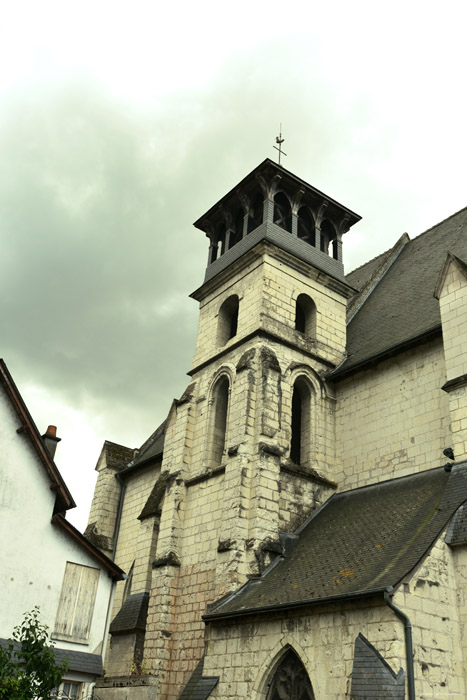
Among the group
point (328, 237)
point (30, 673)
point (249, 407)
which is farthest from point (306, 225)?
point (30, 673)

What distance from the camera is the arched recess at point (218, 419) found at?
16786 millimetres

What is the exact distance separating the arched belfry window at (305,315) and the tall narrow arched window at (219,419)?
2892 mm

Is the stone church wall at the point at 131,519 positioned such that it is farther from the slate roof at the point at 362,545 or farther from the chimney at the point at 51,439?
the slate roof at the point at 362,545

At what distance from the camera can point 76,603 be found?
11.9m

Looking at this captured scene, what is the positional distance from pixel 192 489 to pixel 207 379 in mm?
3216

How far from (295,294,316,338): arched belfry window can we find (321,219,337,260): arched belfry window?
2326 mm

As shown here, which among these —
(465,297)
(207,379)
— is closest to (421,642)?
(465,297)

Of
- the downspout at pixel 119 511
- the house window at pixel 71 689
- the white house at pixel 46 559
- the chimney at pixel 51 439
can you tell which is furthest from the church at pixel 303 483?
the chimney at pixel 51 439

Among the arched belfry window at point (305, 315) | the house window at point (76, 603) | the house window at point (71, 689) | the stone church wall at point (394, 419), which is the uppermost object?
the arched belfry window at point (305, 315)

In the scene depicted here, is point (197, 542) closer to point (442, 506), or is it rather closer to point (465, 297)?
point (442, 506)

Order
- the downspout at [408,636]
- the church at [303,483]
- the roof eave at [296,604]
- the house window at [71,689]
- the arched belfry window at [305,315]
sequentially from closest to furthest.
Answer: the downspout at [408,636] → the roof eave at [296,604] → the church at [303,483] → the house window at [71,689] → the arched belfry window at [305,315]

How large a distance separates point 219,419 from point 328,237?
7299 millimetres

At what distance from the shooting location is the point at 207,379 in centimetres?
1791

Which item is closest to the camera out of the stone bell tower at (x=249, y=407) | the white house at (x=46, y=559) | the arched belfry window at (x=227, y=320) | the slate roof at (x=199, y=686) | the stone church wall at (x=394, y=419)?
the white house at (x=46, y=559)
